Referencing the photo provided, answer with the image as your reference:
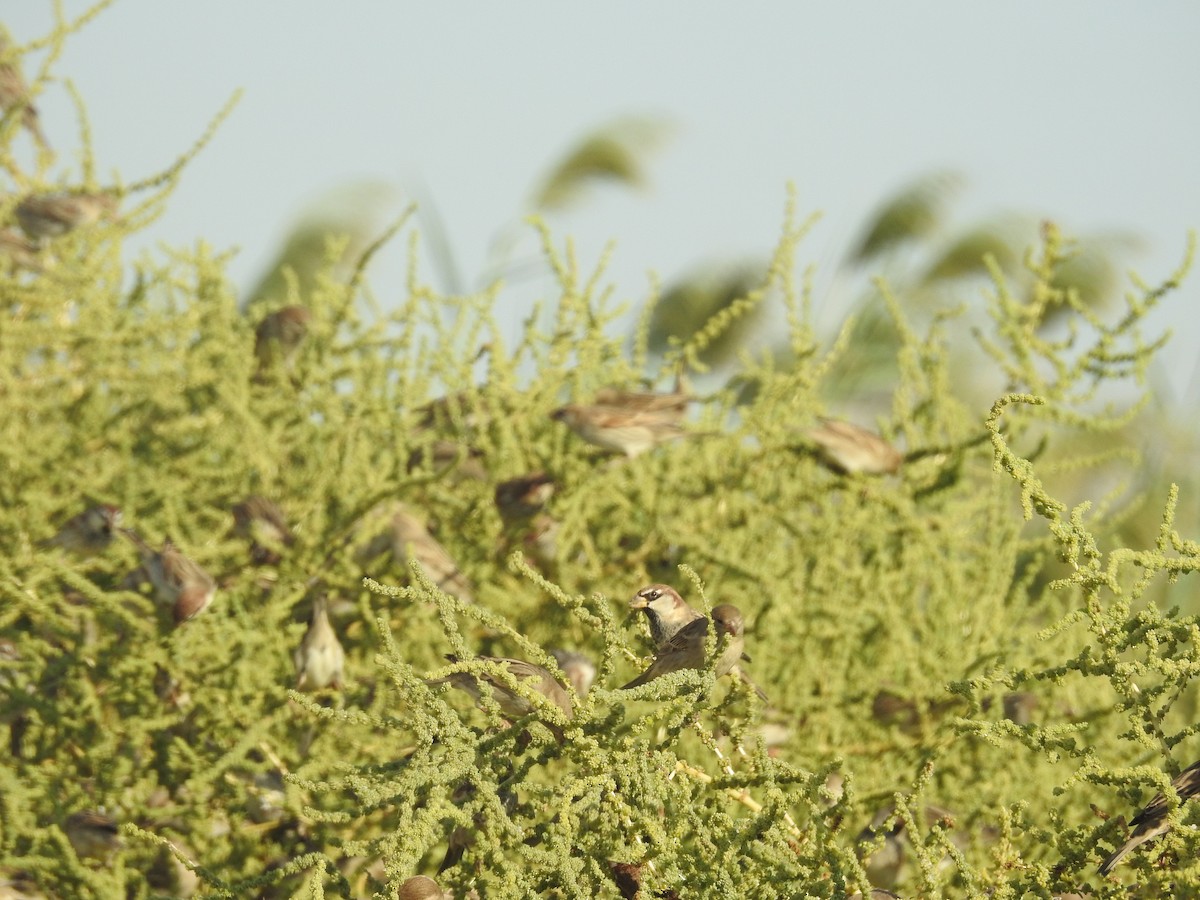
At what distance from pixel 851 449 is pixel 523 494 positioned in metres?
0.83

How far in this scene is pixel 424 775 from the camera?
180 cm

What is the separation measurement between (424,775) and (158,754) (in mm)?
1786

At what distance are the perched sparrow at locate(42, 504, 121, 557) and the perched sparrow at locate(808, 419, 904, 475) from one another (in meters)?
1.80

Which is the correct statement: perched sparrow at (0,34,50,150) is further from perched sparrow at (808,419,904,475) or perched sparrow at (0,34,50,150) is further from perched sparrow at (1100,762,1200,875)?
perched sparrow at (1100,762,1200,875)

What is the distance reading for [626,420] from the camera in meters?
3.56

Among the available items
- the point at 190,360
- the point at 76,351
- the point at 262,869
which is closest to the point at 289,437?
the point at 190,360

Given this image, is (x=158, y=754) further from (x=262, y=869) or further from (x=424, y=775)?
(x=424, y=775)

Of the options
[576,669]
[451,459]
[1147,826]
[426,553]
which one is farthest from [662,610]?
[451,459]

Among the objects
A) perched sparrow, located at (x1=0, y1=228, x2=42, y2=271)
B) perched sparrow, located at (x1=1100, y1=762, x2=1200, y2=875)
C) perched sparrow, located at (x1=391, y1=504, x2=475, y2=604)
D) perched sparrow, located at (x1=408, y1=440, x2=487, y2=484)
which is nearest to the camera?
perched sparrow, located at (x1=1100, y1=762, x2=1200, y2=875)

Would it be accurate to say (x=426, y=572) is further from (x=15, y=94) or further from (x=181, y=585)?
(x=15, y=94)

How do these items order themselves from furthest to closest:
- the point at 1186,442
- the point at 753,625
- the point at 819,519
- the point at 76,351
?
the point at 1186,442, the point at 76,351, the point at 819,519, the point at 753,625

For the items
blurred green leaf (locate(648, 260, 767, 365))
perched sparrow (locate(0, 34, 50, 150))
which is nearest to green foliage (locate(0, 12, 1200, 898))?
perched sparrow (locate(0, 34, 50, 150))

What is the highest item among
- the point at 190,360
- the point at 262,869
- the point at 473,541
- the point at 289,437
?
the point at 190,360

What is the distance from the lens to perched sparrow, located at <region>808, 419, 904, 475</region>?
11.7 ft
